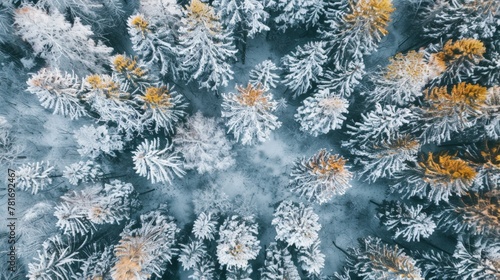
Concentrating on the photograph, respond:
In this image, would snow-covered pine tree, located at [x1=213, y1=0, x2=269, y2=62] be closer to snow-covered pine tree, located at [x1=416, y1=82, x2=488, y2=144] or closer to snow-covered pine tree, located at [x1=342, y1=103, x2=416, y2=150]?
snow-covered pine tree, located at [x1=342, y1=103, x2=416, y2=150]

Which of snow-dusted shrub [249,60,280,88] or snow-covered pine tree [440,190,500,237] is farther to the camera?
snow-dusted shrub [249,60,280,88]

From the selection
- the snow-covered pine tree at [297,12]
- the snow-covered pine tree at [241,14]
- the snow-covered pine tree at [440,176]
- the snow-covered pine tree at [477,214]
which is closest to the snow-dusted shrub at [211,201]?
the snow-covered pine tree at [241,14]

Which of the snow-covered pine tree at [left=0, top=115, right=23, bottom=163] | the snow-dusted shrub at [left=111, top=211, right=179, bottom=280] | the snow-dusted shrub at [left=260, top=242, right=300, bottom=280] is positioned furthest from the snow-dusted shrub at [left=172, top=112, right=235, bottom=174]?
the snow-covered pine tree at [left=0, top=115, right=23, bottom=163]

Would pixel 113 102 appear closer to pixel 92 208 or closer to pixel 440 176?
pixel 92 208

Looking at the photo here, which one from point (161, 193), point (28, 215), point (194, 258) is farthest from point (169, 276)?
point (28, 215)

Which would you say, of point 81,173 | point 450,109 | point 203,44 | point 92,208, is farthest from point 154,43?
point 450,109

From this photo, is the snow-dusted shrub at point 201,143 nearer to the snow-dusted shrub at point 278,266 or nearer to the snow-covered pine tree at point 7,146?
the snow-dusted shrub at point 278,266
